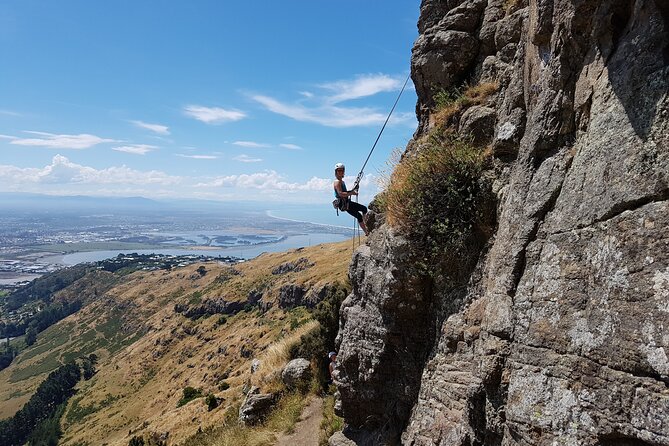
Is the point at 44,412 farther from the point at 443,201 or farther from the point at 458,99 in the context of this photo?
the point at 458,99

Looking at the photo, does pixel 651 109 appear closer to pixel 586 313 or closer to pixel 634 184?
pixel 634 184

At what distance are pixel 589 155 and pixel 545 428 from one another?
3.15 meters

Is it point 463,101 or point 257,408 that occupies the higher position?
point 463,101

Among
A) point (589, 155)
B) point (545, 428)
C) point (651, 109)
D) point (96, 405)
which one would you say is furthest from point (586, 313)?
point (96, 405)

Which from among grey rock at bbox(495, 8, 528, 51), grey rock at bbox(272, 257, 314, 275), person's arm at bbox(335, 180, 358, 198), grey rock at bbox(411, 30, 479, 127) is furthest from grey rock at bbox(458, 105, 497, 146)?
grey rock at bbox(272, 257, 314, 275)

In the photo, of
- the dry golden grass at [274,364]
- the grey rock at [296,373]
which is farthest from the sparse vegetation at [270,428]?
the dry golden grass at [274,364]

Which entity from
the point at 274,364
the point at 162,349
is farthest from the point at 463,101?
the point at 162,349

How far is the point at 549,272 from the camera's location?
16.6 ft

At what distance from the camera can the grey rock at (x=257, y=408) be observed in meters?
15.0

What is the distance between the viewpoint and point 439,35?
34.2 feet

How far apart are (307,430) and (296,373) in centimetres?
340

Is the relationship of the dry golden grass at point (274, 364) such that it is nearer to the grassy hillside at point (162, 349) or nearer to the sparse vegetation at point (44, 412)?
the grassy hillside at point (162, 349)

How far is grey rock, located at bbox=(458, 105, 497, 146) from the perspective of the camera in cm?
814

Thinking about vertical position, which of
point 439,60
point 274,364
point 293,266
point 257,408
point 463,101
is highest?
point 439,60
